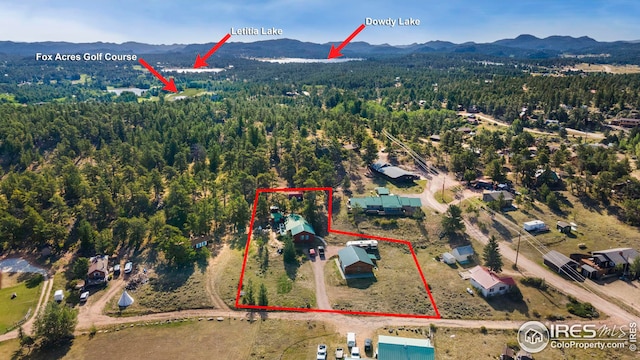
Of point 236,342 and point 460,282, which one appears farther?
point 460,282

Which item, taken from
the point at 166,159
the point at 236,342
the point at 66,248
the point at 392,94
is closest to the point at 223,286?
the point at 236,342

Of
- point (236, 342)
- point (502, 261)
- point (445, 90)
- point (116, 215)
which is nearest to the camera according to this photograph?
point (236, 342)

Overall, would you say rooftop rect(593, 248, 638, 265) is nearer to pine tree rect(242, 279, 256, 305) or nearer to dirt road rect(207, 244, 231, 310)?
pine tree rect(242, 279, 256, 305)

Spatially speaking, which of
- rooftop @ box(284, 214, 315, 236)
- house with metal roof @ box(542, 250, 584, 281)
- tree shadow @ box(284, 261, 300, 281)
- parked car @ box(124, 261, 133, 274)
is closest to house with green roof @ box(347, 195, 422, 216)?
rooftop @ box(284, 214, 315, 236)

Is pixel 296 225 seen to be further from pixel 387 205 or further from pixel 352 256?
pixel 387 205

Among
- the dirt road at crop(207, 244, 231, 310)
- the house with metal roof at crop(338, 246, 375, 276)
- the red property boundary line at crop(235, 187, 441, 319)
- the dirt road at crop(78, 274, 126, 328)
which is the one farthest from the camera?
the house with metal roof at crop(338, 246, 375, 276)

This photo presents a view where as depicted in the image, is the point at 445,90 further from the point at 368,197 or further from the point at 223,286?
the point at 223,286

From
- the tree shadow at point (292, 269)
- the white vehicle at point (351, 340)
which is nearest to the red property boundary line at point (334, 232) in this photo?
the white vehicle at point (351, 340)
